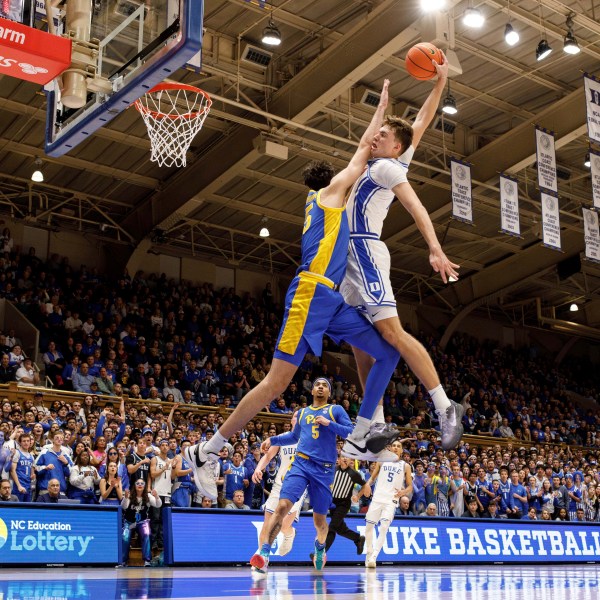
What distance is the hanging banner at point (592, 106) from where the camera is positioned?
1833 cm

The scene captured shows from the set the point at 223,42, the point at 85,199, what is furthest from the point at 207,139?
the point at 85,199

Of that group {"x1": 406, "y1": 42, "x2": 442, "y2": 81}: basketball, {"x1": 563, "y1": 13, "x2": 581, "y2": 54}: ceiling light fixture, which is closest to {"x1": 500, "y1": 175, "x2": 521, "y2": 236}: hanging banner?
{"x1": 563, "y1": 13, "x2": 581, "y2": 54}: ceiling light fixture

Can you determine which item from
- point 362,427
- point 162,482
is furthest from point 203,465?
point 162,482

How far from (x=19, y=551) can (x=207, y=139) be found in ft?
49.9

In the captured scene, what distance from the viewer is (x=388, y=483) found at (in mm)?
13016

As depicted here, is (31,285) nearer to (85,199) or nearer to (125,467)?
(85,199)

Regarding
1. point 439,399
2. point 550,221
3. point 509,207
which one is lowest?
point 439,399

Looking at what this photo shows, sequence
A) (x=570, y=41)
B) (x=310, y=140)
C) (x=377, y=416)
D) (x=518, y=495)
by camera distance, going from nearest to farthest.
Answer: (x=377, y=416) → (x=570, y=41) → (x=518, y=495) → (x=310, y=140)

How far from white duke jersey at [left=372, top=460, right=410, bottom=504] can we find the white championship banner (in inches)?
383

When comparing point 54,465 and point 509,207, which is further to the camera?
point 509,207

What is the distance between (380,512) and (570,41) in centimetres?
1158

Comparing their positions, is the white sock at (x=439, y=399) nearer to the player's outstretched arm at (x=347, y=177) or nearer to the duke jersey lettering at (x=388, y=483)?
the player's outstretched arm at (x=347, y=177)

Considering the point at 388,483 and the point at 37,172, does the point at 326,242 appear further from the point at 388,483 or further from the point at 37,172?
the point at 37,172

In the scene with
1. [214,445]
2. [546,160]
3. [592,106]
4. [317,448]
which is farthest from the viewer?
[546,160]
